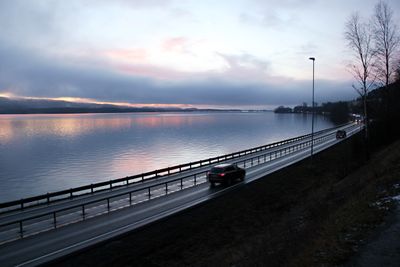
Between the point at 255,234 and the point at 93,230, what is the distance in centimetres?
774

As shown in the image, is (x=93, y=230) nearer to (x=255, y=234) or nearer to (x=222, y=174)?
(x=255, y=234)

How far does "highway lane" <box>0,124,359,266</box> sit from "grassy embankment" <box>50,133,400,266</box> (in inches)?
36.7

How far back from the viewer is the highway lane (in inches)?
543

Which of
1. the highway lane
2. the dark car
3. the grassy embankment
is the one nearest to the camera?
the grassy embankment

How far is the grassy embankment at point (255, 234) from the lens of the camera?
10.3 m

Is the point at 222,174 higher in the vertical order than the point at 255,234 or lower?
higher

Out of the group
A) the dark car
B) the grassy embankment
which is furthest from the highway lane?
the dark car

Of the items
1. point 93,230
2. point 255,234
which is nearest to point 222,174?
point 255,234

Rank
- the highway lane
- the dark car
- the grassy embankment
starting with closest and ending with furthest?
the grassy embankment → the highway lane → the dark car

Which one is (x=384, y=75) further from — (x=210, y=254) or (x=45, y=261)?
(x=45, y=261)

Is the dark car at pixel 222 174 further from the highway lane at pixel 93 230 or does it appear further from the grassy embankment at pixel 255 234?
the grassy embankment at pixel 255 234

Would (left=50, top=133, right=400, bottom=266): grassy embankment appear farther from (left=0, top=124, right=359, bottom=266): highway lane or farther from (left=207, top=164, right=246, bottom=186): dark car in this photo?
(left=207, top=164, right=246, bottom=186): dark car

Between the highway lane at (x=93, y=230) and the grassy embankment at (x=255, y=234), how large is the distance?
3.06 ft

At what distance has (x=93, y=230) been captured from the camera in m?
16.8
